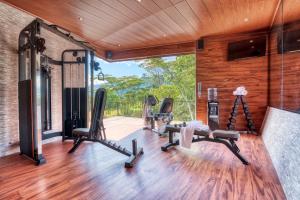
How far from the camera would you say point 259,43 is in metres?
5.21

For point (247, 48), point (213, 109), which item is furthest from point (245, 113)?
point (247, 48)

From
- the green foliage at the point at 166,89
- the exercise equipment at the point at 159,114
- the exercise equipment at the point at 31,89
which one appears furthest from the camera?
the green foliage at the point at 166,89

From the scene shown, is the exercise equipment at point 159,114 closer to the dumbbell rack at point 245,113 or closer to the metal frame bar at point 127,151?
the dumbbell rack at point 245,113

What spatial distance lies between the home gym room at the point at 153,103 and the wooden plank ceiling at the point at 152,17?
0.03 m

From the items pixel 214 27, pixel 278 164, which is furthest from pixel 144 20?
pixel 278 164

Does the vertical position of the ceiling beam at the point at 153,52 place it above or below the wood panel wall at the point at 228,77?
above

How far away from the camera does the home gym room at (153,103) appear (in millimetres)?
2305

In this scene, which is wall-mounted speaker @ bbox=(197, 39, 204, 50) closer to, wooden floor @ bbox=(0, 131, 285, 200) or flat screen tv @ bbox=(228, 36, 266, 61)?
flat screen tv @ bbox=(228, 36, 266, 61)

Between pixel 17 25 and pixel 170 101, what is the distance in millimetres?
3927

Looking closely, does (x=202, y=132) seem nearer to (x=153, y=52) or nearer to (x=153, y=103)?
(x=153, y=103)

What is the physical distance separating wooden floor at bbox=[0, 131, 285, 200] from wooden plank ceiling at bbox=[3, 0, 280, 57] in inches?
109

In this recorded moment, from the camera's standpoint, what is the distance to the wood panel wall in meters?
5.28

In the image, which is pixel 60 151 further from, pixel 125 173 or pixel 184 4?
pixel 184 4

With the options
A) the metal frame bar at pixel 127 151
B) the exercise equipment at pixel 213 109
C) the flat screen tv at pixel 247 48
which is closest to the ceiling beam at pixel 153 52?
the flat screen tv at pixel 247 48
